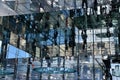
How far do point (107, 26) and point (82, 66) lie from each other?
3.79 meters

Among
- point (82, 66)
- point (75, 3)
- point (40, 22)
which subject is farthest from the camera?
point (40, 22)

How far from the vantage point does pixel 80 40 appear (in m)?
22.3

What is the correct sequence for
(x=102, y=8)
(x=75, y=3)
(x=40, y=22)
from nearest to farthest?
(x=75, y=3), (x=102, y=8), (x=40, y=22)

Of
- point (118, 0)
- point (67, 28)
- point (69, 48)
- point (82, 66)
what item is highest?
point (118, 0)

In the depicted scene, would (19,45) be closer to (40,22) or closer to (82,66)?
(40,22)

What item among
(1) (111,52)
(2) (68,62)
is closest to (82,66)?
(2) (68,62)

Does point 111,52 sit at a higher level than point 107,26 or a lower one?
lower

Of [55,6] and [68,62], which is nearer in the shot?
[55,6]

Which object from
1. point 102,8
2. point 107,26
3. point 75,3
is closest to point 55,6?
point 75,3

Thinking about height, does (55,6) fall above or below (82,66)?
above

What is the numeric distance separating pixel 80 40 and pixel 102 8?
3.41 metres

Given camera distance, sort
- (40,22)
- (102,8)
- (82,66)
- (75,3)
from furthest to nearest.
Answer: (40,22)
(82,66)
(102,8)
(75,3)

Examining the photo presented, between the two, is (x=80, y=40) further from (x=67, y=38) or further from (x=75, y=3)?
(x=75, y=3)

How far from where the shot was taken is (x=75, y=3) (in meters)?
18.9
